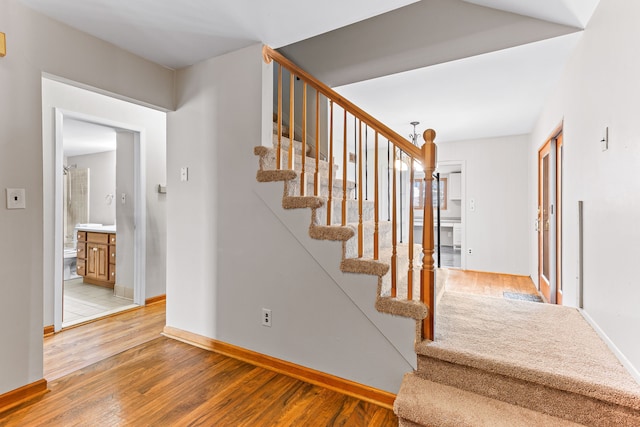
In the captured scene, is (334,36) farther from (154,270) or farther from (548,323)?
(154,270)

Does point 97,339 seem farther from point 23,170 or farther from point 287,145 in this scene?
point 287,145

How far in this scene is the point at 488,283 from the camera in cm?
447

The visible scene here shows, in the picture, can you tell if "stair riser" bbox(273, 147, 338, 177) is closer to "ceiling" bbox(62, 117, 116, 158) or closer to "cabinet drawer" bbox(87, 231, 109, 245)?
"ceiling" bbox(62, 117, 116, 158)

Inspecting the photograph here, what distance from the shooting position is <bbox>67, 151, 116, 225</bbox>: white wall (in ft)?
17.9

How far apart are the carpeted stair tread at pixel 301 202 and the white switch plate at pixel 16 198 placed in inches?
60.5

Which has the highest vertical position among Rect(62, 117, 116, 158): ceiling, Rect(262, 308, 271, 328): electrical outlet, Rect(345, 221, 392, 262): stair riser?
Rect(62, 117, 116, 158): ceiling

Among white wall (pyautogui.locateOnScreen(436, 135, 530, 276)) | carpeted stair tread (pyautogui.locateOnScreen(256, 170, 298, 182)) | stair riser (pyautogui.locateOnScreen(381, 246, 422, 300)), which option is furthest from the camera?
white wall (pyautogui.locateOnScreen(436, 135, 530, 276))

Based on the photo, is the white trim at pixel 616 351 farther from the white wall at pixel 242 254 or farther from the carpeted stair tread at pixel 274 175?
the carpeted stair tread at pixel 274 175

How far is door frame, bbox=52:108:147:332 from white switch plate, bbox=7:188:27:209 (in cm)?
113

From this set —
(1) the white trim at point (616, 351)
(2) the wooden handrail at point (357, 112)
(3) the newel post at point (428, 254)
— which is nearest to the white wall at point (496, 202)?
(1) the white trim at point (616, 351)

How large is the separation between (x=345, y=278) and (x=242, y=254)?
87cm

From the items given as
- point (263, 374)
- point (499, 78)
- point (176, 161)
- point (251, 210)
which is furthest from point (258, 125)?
point (499, 78)

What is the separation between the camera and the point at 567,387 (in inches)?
55.5

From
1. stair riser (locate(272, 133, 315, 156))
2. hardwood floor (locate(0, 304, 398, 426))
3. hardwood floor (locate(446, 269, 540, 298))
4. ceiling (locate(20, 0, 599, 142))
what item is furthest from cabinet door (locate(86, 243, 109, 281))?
hardwood floor (locate(446, 269, 540, 298))
